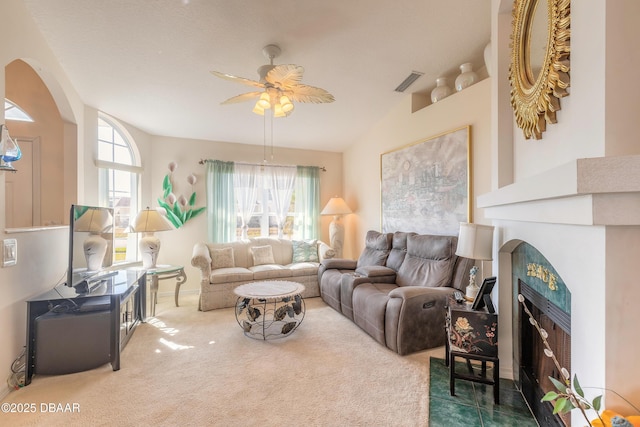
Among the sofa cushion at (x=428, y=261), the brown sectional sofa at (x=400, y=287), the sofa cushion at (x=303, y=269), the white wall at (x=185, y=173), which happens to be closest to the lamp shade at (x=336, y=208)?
the brown sectional sofa at (x=400, y=287)

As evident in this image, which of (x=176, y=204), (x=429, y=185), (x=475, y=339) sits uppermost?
(x=429, y=185)

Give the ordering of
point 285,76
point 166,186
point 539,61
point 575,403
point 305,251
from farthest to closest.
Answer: point 305,251 → point 166,186 → point 285,76 → point 539,61 → point 575,403

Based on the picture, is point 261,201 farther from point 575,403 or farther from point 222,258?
point 575,403

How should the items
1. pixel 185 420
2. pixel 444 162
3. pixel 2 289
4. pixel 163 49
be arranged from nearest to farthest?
pixel 185 420 → pixel 2 289 → pixel 163 49 → pixel 444 162

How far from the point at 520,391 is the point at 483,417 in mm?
433

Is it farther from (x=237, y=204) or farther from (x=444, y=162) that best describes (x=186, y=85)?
(x=444, y=162)

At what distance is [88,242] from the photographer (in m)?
2.48

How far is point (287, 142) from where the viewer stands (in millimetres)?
4863

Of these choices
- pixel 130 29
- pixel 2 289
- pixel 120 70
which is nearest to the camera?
pixel 2 289

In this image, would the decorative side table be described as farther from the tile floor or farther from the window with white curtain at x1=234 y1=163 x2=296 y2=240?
the tile floor

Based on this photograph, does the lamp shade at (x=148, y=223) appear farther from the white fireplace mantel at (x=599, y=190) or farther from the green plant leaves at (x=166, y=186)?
the white fireplace mantel at (x=599, y=190)

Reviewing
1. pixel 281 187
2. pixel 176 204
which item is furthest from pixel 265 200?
pixel 176 204

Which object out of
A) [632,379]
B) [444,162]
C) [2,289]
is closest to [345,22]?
[444,162]

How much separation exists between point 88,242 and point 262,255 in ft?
7.55
